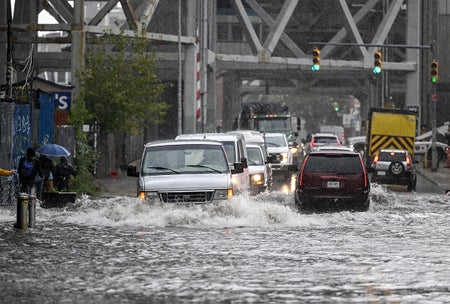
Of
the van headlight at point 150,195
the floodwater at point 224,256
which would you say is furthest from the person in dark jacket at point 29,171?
the van headlight at point 150,195

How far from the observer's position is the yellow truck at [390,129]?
5778 centimetres

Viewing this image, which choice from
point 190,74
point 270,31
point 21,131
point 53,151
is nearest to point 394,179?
point 21,131

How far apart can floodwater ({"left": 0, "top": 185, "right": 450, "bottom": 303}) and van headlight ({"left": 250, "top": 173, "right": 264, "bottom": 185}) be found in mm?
7198

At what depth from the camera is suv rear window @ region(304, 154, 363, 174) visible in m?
29.1

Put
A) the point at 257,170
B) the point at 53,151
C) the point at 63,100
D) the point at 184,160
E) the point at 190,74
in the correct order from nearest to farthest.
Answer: the point at 184,160 < the point at 53,151 < the point at 257,170 < the point at 63,100 < the point at 190,74

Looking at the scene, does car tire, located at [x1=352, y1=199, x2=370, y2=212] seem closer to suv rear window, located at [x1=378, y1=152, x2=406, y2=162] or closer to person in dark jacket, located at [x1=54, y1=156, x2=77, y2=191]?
person in dark jacket, located at [x1=54, y1=156, x2=77, y2=191]

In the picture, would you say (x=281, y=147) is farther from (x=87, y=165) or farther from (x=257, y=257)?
(x=257, y=257)

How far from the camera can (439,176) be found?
56.7 metres

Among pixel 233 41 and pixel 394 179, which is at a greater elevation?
pixel 233 41

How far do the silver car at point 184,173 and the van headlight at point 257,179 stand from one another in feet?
32.9

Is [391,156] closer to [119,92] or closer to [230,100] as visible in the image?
[119,92]

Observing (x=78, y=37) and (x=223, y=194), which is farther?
(x=78, y=37)

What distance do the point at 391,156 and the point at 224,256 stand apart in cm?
2848

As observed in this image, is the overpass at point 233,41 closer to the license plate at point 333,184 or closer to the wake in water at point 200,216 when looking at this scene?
the wake in water at point 200,216
